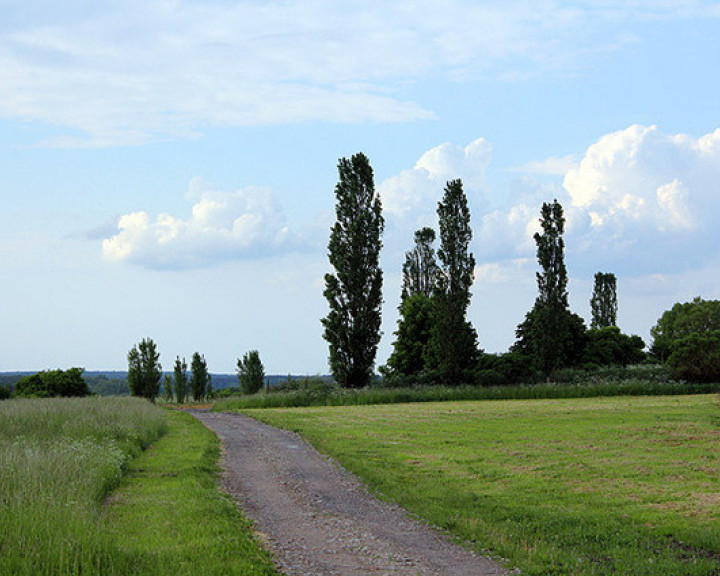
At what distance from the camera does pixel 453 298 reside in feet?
179

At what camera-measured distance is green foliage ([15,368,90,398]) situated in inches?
2172

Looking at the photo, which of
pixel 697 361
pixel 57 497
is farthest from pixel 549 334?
pixel 57 497

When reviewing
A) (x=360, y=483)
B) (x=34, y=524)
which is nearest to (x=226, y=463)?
(x=360, y=483)

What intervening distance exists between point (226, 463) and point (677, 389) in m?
39.8

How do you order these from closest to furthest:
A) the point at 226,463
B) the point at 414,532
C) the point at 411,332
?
the point at 414,532 < the point at 226,463 < the point at 411,332

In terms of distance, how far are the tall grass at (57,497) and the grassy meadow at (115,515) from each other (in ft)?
0.05

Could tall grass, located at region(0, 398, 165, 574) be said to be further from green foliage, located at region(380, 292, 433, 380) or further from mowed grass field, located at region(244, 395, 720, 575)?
green foliage, located at region(380, 292, 433, 380)

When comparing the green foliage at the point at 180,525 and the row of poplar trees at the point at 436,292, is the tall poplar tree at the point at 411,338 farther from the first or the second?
the green foliage at the point at 180,525

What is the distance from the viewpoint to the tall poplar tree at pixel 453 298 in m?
54.4

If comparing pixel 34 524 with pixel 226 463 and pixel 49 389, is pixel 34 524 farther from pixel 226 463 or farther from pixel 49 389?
pixel 49 389

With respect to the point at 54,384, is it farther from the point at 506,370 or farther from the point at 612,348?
the point at 612,348

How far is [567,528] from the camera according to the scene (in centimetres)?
1112

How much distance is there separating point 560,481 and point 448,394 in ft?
113

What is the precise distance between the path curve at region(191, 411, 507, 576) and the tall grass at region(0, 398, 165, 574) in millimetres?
2345
